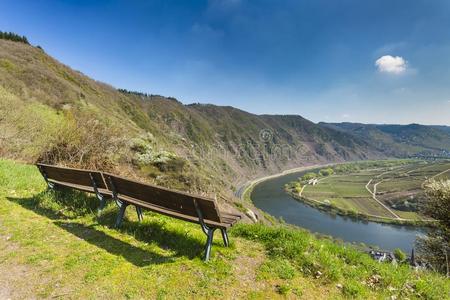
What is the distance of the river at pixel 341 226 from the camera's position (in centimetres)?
7463

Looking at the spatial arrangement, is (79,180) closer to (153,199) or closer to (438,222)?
(153,199)

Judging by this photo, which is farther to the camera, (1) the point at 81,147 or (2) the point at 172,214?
(1) the point at 81,147

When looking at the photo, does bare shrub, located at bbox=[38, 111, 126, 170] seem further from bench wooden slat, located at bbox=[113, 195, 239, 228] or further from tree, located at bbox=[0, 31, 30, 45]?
tree, located at bbox=[0, 31, 30, 45]

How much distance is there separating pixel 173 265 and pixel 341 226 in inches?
3720

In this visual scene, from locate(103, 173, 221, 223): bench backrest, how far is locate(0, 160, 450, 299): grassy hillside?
0.73 metres

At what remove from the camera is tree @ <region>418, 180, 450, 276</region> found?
13.0 meters

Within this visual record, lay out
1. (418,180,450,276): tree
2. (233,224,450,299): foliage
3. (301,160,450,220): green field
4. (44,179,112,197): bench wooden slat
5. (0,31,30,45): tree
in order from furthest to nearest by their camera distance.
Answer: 1. (301,160,450,220): green field
2. (0,31,30,45): tree
3. (418,180,450,276): tree
4. (44,179,112,197): bench wooden slat
5. (233,224,450,299): foliage

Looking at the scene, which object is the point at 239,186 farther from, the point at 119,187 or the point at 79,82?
the point at 119,187

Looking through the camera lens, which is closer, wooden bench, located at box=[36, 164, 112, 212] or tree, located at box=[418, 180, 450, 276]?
wooden bench, located at box=[36, 164, 112, 212]

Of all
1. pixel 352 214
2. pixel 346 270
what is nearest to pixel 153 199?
pixel 346 270

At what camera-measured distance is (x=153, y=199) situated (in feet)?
17.4

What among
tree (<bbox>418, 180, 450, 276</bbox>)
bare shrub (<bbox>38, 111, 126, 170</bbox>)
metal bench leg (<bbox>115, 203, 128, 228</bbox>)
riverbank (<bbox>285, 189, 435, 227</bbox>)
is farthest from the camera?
riverbank (<bbox>285, 189, 435, 227</bbox>)

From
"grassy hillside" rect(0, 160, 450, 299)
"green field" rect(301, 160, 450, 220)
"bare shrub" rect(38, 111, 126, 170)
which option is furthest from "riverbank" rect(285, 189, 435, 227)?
"bare shrub" rect(38, 111, 126, 170)

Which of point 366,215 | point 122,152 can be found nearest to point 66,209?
point 122,152
